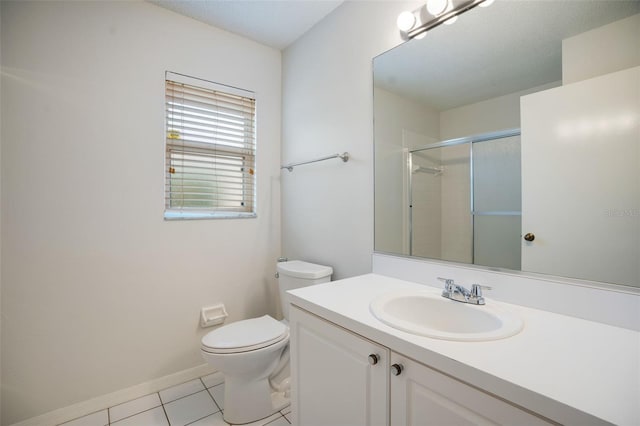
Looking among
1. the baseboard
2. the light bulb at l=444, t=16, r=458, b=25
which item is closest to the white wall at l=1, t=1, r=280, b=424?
the baseboard

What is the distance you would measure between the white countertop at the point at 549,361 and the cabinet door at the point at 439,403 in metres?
0.02

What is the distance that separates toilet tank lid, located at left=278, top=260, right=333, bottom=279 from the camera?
168cm

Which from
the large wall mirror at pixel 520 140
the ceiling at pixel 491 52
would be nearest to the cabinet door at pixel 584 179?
the large wall mirror at pixel 520 140

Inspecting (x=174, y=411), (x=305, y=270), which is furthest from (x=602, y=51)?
(x=174, y=411)

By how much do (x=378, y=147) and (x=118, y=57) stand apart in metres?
1.59

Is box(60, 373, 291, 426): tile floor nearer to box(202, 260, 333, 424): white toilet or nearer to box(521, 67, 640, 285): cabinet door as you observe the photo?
box(202, 260, 333, 424): white toilet

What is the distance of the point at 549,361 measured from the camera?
0.64 meters

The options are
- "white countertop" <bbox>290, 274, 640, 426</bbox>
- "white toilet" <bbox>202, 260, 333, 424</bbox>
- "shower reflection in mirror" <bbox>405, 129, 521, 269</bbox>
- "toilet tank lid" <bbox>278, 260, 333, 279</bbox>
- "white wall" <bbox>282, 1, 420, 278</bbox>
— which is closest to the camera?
"white countertop" <bbox>290, 274, 640, 426</bbox>

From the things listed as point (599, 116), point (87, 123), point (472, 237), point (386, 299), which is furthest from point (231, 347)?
point (599, 116)

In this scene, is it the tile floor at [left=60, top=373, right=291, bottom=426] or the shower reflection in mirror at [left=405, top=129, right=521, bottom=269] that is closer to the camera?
the shower reflection in mirror at [left=405, top=129, right=521, bottom=269]

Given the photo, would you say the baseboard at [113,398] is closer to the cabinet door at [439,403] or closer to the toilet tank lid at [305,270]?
the toilet tank lid at [305,270]

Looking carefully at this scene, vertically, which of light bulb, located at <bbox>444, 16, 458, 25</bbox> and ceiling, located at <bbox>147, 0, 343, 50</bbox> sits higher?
ceiling, located at <bbox>147, 0, 343, 50</bbox>

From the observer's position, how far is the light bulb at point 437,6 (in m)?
1.21

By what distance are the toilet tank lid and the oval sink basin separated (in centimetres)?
63
